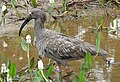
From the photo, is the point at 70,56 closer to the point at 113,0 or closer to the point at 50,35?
the point at 50,35

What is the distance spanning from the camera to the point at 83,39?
8.66 m

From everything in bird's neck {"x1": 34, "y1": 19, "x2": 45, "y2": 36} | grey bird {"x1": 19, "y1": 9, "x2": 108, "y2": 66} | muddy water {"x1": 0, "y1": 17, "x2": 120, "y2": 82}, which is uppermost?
bird's neck {"x1": 34, "y1": 19, "x2": 45, "y2": 36}

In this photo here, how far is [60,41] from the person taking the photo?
7160mm

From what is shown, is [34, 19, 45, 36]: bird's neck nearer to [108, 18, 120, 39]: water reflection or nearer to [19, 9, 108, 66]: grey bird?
[19, 9, 108, 66]: grey bird

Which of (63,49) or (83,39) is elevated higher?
(63,49)

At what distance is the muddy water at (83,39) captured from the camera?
6957 millimetres

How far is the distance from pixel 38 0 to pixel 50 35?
13.0 feet

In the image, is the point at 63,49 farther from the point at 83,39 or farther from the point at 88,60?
the point at 83,39

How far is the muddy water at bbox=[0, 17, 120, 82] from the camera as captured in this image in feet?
22.8

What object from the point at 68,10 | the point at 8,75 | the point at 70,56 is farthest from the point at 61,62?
the point at 68,10

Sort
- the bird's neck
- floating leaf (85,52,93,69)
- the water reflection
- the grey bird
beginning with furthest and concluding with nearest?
the water reflection, the bird's neck, the grey bird, floating leaf (85,52,93,69)

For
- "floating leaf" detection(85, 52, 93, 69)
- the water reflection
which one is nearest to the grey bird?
"floating leaf" detection(85, 52, 93, 69)

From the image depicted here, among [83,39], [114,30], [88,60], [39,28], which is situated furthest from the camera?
[114,30]

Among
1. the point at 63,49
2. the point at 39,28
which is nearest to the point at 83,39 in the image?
the point at 39,28
